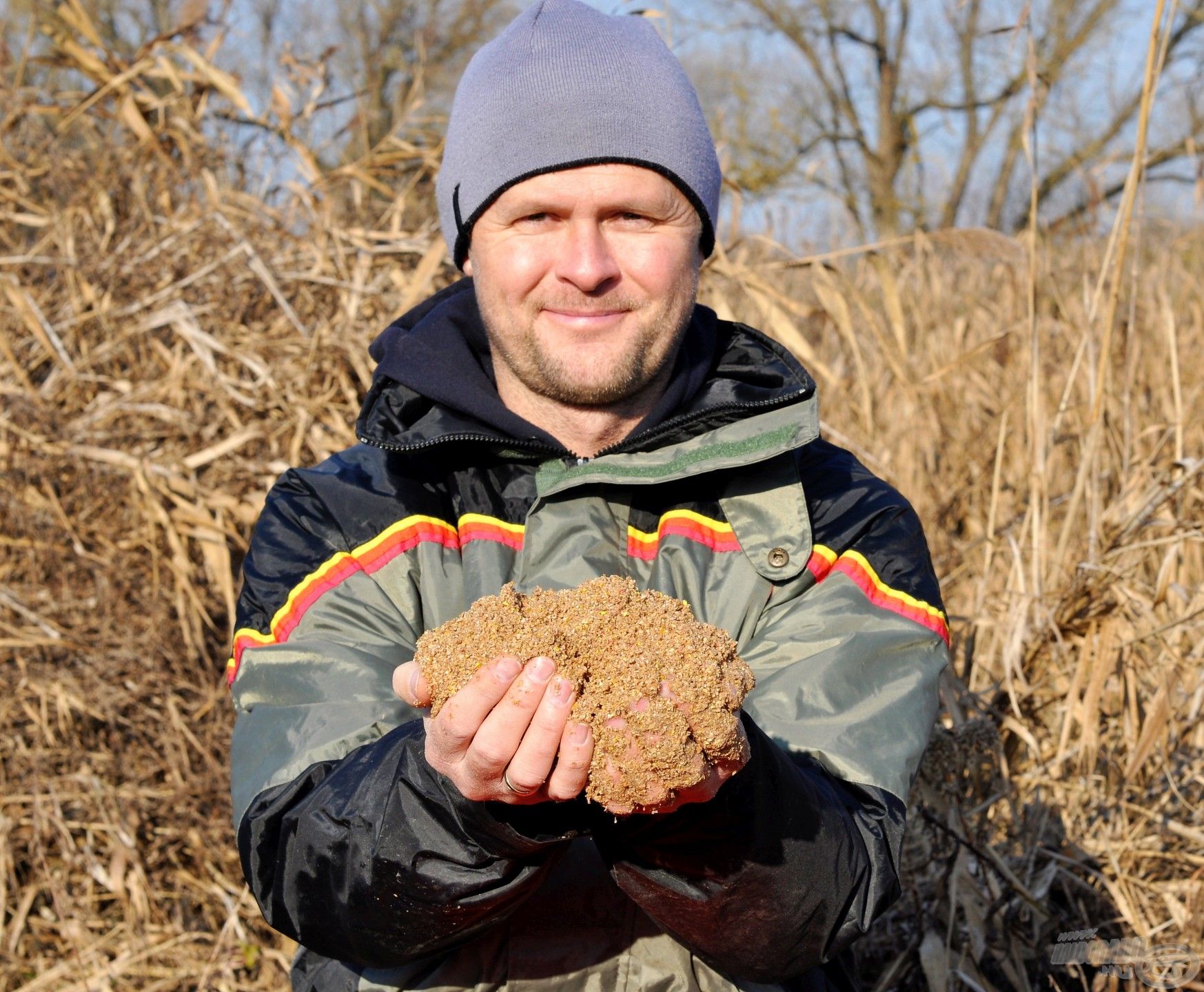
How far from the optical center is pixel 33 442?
3.15 metres

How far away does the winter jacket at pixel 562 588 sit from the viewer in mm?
1257

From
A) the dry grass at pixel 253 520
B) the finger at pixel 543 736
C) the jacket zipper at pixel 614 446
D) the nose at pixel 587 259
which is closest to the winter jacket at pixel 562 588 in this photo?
the jacket zipper at pixel 614 446

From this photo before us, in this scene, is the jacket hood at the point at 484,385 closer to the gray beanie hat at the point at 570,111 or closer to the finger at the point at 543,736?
the gray beanie hat at the point at 570,111

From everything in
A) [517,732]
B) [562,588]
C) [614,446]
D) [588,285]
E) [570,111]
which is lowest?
[562,588]

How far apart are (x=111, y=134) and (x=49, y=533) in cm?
147

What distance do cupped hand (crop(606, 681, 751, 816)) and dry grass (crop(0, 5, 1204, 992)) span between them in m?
1.43

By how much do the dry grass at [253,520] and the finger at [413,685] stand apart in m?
1.62

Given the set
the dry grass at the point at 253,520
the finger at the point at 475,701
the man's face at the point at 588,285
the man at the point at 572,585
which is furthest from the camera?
the dry grass at the point at 253,520

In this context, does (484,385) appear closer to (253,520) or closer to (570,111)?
(570,111)

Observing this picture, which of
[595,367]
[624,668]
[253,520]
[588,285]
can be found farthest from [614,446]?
[253,520]

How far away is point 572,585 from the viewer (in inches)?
67.9

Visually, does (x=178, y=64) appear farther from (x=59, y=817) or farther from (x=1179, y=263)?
(x=1179, y=263)

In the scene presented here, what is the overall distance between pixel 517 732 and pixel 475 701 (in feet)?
0.16

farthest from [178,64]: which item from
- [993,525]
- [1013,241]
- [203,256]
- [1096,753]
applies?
[1096,753]
